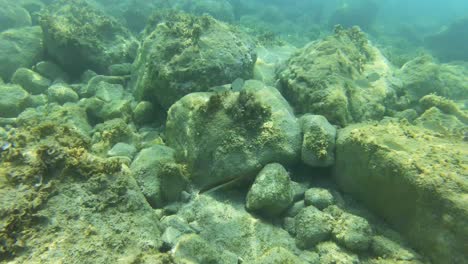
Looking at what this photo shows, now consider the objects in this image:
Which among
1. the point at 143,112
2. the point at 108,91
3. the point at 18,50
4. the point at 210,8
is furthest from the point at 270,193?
the point at 210,8

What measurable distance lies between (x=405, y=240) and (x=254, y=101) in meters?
2.97

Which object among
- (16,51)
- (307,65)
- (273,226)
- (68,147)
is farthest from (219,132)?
(16,51)

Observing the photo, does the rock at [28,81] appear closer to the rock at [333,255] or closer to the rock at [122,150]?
the rock at [122,150]

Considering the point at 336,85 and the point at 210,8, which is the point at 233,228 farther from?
the point at 210,8

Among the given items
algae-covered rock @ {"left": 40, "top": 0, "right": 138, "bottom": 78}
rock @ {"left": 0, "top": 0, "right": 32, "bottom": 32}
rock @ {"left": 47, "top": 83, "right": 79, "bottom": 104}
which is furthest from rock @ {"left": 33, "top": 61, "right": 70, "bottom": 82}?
rock @ {"left": 0, "top": 0, "right": 32, "bottom": 32}

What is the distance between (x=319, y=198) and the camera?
471 centimetres

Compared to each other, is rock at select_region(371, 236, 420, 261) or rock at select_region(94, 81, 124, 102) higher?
rock at select_region(94, 81, 124, 102)

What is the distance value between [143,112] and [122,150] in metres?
1.62

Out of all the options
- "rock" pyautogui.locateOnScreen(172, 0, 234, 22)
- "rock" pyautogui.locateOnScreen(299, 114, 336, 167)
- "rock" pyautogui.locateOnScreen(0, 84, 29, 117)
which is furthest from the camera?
"rock" pyautogui.locateOnScreen(172, 0, 234, 22)

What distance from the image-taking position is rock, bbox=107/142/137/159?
5508mm

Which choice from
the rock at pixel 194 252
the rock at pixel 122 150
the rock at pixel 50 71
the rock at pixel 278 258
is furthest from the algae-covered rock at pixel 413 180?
the rock at pixel 50 71

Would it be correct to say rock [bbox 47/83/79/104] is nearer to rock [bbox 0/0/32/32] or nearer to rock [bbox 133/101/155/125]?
rock [bbox 133/101/155/125]

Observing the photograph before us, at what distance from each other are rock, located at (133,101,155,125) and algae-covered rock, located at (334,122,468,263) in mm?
4258

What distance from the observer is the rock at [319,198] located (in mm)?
4703
